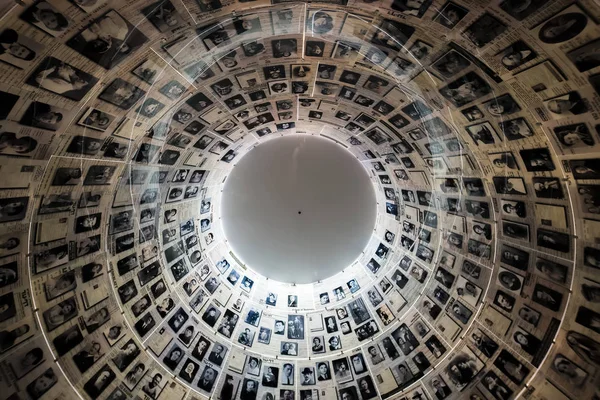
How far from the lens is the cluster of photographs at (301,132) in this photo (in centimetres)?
539

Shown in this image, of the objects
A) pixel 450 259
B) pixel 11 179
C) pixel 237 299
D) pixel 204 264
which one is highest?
pixel 11 179

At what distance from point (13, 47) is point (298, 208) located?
1130 cm

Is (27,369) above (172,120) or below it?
below

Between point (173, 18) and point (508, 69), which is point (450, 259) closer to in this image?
point (508, 69)

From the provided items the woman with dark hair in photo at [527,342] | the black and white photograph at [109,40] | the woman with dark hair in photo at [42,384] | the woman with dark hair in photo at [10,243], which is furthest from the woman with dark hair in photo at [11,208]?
the woman with dark hair in photo at [527,342]

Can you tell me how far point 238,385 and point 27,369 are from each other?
287 inches

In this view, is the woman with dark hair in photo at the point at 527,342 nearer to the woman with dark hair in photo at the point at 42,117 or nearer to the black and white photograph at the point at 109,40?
the black and white photograph at the point at 109,40

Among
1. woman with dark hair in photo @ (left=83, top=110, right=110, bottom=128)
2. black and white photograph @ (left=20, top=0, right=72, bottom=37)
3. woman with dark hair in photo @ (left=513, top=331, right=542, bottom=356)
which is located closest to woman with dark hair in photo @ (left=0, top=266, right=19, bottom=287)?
woman with dark hair in photo @ (left=83, top=110, right=110, bottom=128)

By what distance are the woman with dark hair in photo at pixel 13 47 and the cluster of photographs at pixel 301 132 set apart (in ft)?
0.11

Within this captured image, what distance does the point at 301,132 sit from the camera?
13688 millimetres

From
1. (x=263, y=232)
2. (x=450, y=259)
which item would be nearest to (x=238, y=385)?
(x=263, y=232)

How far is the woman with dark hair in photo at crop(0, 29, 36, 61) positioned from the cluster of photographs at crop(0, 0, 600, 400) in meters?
0.03

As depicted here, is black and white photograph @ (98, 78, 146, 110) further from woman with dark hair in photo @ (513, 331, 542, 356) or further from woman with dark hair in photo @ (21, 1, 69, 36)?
woman with dark hair in photo @ (513, 331, 542, 356)

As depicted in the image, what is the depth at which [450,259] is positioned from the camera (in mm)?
10586
